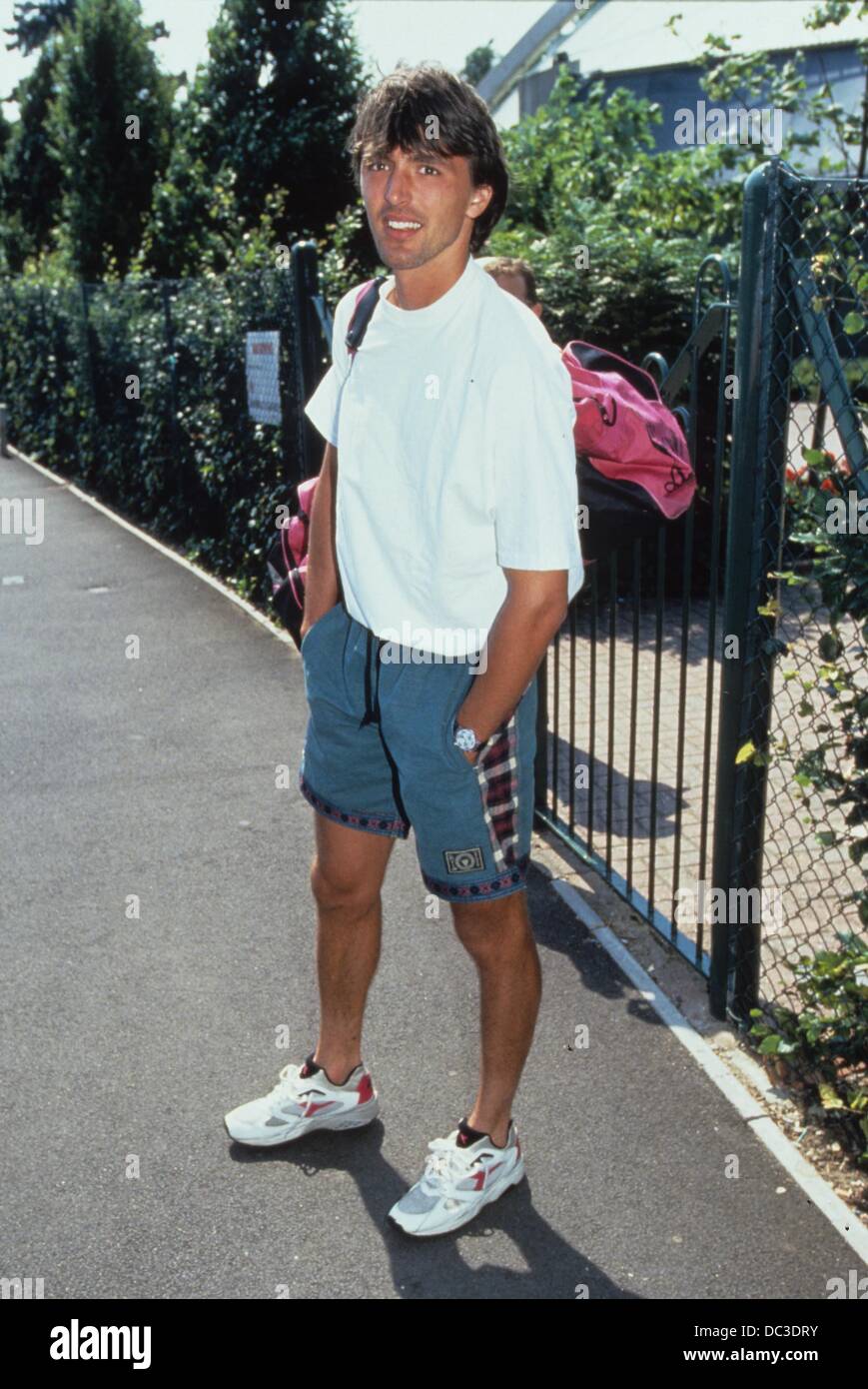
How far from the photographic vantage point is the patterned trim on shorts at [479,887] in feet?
8.89

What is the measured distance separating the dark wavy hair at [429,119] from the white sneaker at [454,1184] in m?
1.98

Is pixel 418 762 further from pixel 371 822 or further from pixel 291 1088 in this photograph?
pixel 291 1088

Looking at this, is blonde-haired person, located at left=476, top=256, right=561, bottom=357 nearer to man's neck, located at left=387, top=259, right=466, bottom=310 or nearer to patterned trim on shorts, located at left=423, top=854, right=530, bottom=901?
man's neck, located at left=387, top=259, right=466, bottom=310

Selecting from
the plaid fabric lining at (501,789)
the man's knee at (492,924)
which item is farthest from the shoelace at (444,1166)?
the plaid fabric lining at (501,789)

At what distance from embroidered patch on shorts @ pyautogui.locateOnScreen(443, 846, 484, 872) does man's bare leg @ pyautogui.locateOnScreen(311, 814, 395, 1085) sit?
0.76ft

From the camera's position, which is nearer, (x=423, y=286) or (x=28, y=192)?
(x=423, y=286)

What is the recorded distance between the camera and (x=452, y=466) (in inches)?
96.3

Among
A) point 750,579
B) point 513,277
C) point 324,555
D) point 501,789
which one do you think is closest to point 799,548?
point 750,579

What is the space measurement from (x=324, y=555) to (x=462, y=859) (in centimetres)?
72

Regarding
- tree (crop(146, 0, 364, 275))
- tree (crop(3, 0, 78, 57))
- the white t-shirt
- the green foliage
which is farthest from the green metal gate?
tree (crop(3, 0, 78, 57))

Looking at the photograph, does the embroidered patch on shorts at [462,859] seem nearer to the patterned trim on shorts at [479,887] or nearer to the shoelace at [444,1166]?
the patterned trim on shorts at [479,887]

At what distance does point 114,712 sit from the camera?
6.49m
